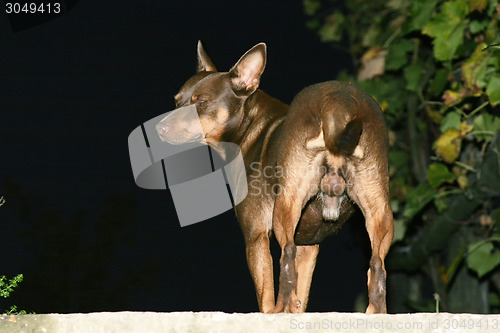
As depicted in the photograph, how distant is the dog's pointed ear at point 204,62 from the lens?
471cm

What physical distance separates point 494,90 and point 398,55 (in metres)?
1.88

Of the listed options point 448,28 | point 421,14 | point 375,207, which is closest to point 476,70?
point 448,28

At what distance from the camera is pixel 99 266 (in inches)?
282

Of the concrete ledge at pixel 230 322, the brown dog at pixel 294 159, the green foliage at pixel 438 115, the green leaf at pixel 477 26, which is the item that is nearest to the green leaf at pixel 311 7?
the green foliage at pixel 438 115

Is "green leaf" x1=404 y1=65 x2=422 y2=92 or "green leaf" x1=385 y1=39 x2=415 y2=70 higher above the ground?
"green leaf" x1=385 y1=39 x2=415 y2=70

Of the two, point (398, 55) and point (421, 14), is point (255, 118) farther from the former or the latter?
point (398, 55)

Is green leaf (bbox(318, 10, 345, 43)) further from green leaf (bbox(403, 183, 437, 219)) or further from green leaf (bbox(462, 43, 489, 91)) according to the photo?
green leaf (bbox(462, 43, 489, 91))

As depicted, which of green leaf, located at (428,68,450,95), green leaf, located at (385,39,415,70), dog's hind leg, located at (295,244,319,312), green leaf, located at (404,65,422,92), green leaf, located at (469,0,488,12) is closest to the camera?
dog's hind leg, located at (295,244,319,312)

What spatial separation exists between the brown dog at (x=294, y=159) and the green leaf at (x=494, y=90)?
3.82 ft

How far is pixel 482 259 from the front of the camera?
554cm

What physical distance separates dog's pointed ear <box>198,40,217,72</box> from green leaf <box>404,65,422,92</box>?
212cm

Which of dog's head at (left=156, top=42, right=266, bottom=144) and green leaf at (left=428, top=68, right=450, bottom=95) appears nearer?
dog's head at (left=156, top=42, right=266, bottom=144)

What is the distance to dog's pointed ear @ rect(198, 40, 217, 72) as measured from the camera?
471 centimetres

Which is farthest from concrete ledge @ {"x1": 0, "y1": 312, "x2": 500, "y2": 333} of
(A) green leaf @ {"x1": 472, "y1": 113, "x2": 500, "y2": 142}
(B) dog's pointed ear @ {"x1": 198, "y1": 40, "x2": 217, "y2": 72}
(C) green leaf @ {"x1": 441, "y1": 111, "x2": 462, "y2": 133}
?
(A) green leaf @ {"x1": 472, "y1": 113, "x2": 500, "y2": 142}
